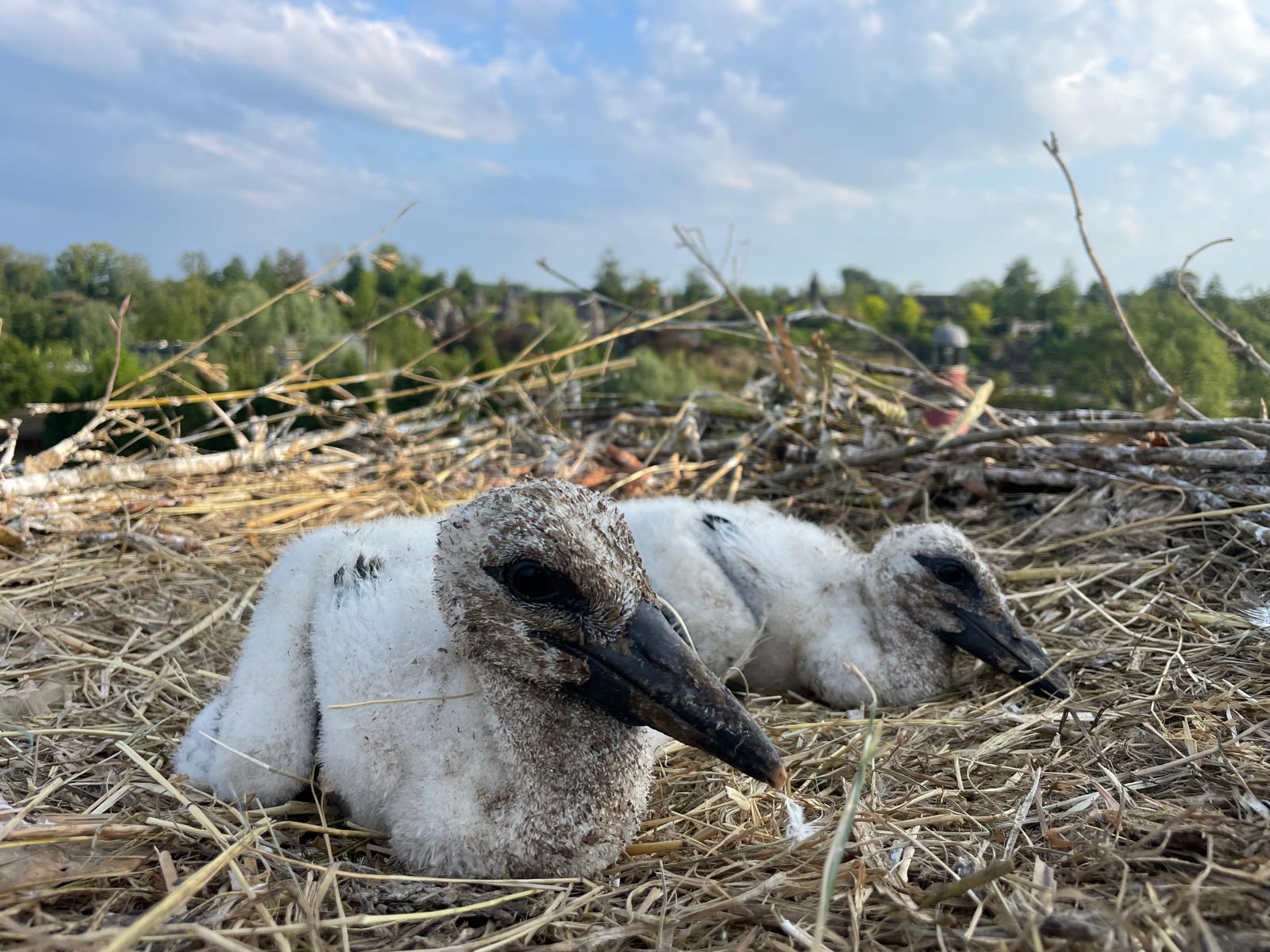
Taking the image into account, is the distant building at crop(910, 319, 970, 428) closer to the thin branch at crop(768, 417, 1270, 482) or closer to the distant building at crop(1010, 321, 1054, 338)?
the distant building at crop(1010, 321, 1054, 338)

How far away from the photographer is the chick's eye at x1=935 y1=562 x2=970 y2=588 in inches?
106

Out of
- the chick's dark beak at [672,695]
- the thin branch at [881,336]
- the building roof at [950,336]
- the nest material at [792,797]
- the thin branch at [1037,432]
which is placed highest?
the building roof at [950,336]

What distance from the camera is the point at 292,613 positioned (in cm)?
196

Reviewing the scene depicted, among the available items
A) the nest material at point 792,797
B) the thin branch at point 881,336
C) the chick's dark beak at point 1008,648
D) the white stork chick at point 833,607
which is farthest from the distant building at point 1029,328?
the chick's dark beak at point 1008,648

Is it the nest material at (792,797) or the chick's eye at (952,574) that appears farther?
the chick's eye at (952,574)

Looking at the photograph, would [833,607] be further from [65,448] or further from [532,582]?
[65,448]

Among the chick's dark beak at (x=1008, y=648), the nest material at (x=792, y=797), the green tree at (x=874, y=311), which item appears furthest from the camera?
the green tree at (x=874, y=311)

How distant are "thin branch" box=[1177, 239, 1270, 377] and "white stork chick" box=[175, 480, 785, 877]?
9.37 ft

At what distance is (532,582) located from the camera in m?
1.51

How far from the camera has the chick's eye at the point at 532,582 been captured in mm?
1498

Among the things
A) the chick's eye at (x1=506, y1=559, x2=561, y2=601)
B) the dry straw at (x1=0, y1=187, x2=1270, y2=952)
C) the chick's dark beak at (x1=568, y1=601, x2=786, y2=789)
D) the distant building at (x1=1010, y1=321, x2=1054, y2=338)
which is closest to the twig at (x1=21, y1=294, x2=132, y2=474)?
the dry straw at (x1=0, y1=187, x2=1270, y2=952)

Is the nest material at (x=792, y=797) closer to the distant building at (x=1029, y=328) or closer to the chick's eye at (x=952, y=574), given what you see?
the chick's eye at (x=952, y=574)

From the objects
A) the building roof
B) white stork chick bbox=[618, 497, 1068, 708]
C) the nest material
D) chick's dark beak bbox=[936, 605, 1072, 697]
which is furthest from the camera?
the building roof

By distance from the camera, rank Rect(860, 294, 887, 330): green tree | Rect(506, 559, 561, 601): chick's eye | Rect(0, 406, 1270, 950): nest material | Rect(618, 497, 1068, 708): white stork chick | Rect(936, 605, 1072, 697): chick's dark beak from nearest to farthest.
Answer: Rect(0, 406, 1270, 950): nest material, Rect(506, 559, 561, 601): chick's eye, Rect(936, 605, 1072, 697): chick's dark beak, Rect(618, 497, 1068, 708): white stork chick, Rect(860, 294, 887, 330): green tree
